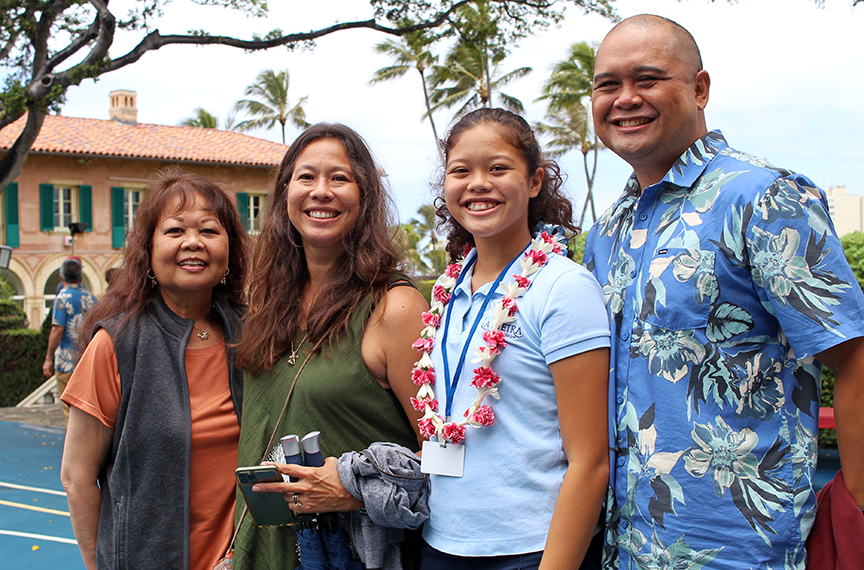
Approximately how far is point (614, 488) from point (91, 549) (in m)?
1.93

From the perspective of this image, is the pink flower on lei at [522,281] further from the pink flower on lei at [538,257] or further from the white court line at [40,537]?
the white court line at [40,537]

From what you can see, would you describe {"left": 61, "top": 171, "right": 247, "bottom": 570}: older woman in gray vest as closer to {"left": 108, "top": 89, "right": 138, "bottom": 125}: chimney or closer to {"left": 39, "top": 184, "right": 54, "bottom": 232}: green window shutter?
{"left": 39, "top": 184, "right": 54, "bottom": 232}: green window shutter

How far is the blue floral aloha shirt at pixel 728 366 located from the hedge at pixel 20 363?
53.4ft

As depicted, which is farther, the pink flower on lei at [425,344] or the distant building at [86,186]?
the distant building at [86,186]

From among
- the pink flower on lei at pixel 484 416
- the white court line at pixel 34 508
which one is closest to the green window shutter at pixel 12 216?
the white court line at pixel 34 508

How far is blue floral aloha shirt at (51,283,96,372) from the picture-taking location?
9547mm

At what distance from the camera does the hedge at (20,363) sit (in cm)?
1551

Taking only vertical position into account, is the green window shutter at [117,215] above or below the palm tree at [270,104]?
below

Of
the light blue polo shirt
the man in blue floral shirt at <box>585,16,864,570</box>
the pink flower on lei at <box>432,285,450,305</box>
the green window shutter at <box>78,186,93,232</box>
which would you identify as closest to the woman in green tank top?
the pink flower on lei at <box>432,285,450,305</box>

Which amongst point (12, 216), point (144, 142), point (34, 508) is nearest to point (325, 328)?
point (34, 508)

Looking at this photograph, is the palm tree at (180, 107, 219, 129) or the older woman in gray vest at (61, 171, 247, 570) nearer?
the older woman in gray vest at (61, 171, 247, 570)

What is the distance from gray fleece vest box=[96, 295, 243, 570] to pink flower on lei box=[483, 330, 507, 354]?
1.27 metres

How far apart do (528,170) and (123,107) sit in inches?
1108

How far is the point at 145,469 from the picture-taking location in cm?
252
